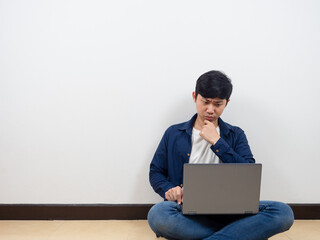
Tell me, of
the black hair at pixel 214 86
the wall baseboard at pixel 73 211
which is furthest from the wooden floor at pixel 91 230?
the black hair at pixel 214 86

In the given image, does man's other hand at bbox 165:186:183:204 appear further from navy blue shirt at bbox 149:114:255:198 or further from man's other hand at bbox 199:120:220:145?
man's other hand at bbox 199:120:220:145

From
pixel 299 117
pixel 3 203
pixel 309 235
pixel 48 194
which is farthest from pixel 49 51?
pixel 309 235

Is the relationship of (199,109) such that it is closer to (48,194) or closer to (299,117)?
(299,117)

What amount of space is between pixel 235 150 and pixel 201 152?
18 cm

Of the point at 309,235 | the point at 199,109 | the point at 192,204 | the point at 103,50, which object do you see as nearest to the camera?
the point at 192,204

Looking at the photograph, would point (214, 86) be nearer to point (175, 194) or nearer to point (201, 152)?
point (201, 152)

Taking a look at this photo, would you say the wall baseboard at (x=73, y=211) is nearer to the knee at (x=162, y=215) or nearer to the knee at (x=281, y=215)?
the knee at (x=162, y=215)

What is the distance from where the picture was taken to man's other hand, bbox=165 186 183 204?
1.15m

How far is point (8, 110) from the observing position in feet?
5.00

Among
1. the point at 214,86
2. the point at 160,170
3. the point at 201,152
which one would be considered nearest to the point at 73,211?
the point at 160,170

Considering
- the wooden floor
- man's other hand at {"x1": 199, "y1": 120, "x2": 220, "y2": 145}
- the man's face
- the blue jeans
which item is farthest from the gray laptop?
the wooden floor

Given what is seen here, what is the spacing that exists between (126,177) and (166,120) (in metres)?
0.42

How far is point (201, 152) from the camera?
4.31 ft

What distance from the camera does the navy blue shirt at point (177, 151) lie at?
4.29 ft
